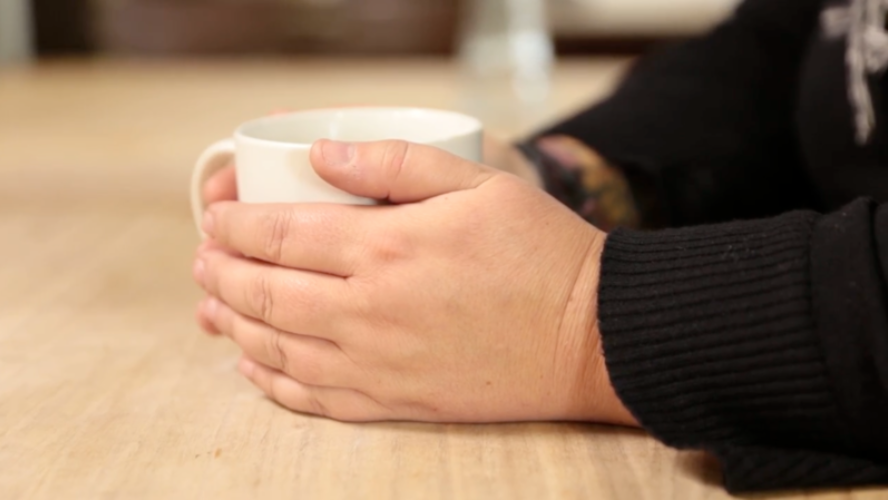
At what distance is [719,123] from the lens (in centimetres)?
83

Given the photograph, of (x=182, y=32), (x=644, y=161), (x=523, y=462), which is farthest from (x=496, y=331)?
(x=182, y=32)

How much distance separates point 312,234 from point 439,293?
66 millimetres

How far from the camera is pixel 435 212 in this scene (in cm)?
43

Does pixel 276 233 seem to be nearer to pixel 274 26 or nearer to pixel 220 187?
pixel 220 187

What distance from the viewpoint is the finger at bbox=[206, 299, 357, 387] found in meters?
0.45

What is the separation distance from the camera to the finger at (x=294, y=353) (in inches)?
17.7

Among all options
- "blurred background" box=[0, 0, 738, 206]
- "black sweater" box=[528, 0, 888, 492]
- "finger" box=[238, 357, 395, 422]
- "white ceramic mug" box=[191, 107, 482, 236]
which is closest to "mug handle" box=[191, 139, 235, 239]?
"white ceramic mug" box=[191, 107, 482, 236]

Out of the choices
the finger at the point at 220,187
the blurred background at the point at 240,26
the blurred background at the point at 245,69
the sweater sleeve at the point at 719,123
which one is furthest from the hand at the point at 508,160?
the blurred background at the point at 240,26

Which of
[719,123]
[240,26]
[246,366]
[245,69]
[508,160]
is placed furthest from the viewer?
[240,26]

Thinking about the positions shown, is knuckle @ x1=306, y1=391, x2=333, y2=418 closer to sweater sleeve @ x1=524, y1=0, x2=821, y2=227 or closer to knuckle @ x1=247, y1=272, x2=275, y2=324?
knuckle @ x1=247, y1=272, x2=275, y2=324

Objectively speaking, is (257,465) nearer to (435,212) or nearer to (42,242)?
(435,212)

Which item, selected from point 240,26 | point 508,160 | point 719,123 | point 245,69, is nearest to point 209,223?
point 508,160

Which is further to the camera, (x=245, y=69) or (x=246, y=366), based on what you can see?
(x=245, y=69)

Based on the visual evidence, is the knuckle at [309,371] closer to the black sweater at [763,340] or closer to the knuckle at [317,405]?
the knuckle at [317,405]
